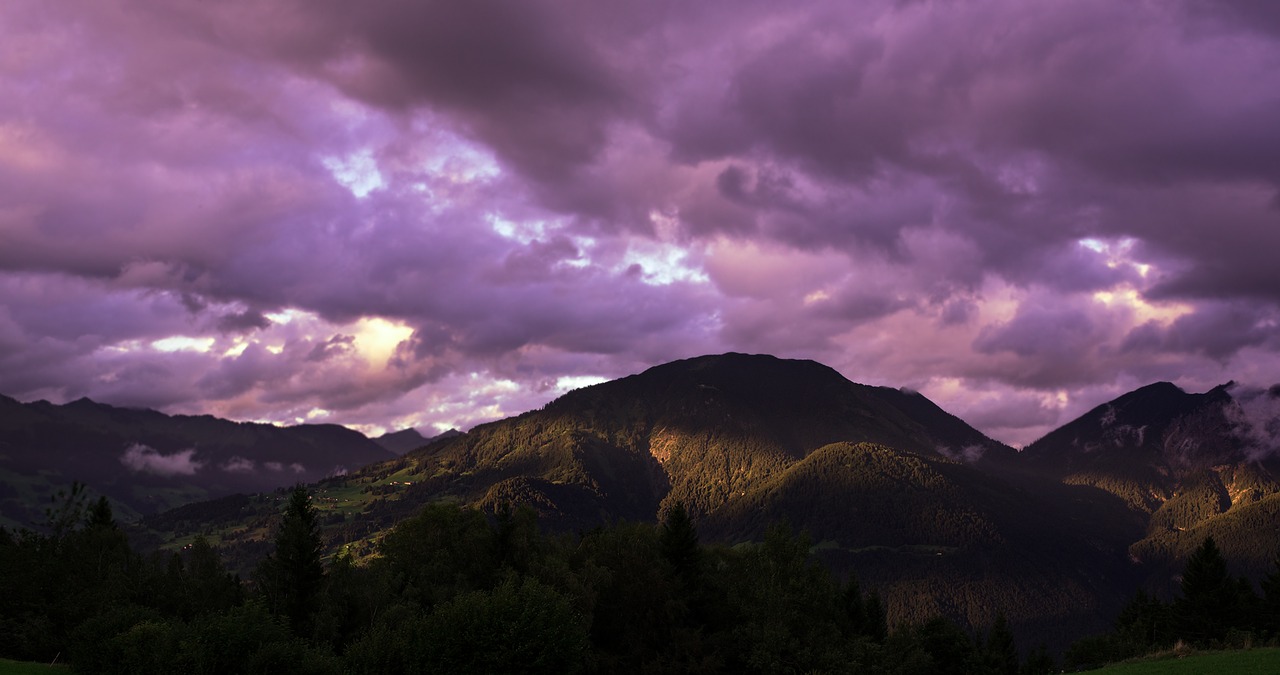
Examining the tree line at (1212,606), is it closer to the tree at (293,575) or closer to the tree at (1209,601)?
the tree at (1209,601)

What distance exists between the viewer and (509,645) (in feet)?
309

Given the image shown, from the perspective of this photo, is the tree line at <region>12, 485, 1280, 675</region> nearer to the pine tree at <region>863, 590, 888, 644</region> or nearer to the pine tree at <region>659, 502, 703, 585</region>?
the pine tree at <region>659, 502, 703, 585</region>

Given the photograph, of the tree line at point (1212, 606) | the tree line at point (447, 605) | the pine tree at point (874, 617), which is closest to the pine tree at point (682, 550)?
the tree line at point (447, 605)

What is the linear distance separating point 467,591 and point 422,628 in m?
18.8

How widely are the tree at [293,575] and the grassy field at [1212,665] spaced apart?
8970 cm

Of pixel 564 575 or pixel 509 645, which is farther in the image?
pixel 564 575

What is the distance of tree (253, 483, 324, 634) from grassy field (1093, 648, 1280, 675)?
89.7 metres

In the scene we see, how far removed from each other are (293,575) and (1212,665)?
98.7 metres

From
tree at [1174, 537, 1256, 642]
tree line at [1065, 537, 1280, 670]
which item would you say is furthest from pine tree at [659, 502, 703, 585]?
tree at [1174, 537, 1256, 642]

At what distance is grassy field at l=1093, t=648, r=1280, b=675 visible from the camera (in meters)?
60.1


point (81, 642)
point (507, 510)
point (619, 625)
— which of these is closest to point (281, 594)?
point (81, 642)

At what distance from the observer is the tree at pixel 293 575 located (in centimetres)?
11050

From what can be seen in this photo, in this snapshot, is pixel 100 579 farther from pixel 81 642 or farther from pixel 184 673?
pixel 184 673

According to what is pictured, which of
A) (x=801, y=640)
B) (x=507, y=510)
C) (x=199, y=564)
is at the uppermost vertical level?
(x=507, y=510)
